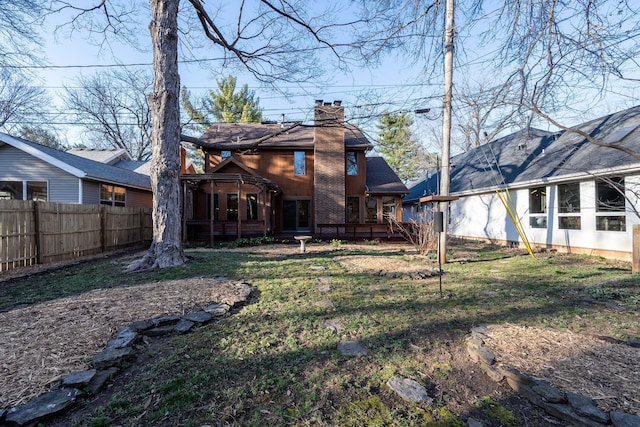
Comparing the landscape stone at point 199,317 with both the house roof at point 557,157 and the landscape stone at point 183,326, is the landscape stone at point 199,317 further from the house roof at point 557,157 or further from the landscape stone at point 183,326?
the house roof at point 557,157

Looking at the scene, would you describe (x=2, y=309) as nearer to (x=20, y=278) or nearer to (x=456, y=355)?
(x=20, y=278)

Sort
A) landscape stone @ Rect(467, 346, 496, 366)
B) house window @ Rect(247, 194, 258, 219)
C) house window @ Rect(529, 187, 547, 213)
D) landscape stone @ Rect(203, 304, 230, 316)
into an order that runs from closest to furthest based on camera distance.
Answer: landscape stone @ Rect(467, 346, 496, 366) → landscape stone @ Rect(203, 304, 230, 316) → house window @ Rect(529, 187, 547, 213) → house window @ Rect(247, 194, 258, 219)

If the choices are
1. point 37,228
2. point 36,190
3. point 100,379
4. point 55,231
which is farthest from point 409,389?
point 36,190

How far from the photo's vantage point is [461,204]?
1612 cm

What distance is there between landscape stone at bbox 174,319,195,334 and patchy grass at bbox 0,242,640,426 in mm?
141

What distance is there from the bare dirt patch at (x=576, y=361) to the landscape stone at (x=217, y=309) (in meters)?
3.22

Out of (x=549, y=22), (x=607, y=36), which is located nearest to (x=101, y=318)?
(x=549, y=22)

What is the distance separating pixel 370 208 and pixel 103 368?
50.4ft

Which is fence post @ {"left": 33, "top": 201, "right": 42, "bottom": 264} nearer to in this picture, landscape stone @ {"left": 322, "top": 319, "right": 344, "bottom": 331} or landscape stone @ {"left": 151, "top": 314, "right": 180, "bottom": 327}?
landscape stone @ {"left": 151, "top": 314, "right": 180, "bottom": 327}

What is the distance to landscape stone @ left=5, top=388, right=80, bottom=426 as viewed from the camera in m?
1.85

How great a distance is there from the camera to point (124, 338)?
300 centimetres

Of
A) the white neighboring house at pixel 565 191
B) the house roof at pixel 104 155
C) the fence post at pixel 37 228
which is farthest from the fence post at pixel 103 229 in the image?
the house roof at pixel 104 155

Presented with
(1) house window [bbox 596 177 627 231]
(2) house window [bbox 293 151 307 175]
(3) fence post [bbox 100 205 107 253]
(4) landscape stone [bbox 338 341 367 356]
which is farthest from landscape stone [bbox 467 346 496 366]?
(2) house window [bbox 293 151 307 175]

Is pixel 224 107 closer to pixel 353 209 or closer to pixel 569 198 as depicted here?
pixel 353 209
